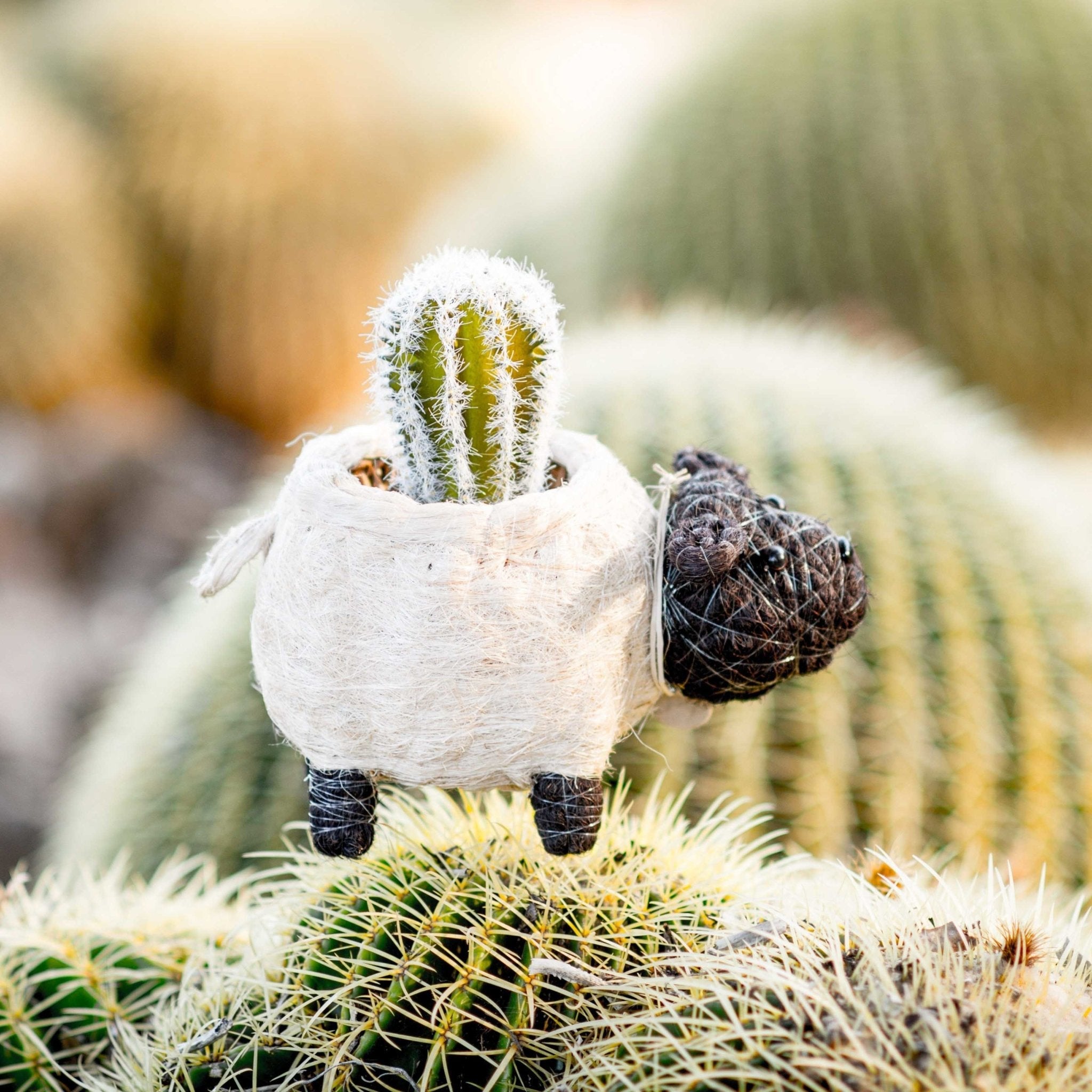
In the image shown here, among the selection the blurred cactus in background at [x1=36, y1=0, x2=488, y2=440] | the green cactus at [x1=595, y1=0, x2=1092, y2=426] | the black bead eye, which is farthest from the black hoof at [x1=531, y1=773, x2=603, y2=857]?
the blurred cactus in background at [x1=36, y1=0, x2=488, y2=440]

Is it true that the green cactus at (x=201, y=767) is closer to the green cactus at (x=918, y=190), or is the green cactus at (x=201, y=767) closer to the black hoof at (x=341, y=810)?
the black hoof at (x=341, y=810)

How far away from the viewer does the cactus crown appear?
411mm

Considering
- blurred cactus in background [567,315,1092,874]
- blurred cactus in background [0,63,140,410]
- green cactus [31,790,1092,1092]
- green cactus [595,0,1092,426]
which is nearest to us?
green cactus [31,790,1092,1092]

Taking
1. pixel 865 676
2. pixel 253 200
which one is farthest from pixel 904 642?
pixel 253 200

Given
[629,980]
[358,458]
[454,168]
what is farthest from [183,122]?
[629,980]

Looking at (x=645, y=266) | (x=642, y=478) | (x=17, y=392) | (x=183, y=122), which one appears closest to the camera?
(x=642, y=478)

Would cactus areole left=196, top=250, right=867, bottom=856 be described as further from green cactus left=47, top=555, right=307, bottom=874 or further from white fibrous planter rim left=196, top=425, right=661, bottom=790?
green cactus left=47, top=555, right=307, bottom=874

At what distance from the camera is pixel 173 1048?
0.47 metres

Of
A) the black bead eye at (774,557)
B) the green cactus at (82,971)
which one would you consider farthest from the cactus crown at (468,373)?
the green cactus at (82,971)

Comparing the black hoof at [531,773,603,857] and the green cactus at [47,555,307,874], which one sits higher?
the black hoof at [531,773,603,857]

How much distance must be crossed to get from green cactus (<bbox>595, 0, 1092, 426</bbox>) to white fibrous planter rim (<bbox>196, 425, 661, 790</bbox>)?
0.99 metres

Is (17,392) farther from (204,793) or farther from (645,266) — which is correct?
(204,793)

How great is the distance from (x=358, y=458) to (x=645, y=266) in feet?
3.39

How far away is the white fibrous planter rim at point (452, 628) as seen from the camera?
0.41 metres
